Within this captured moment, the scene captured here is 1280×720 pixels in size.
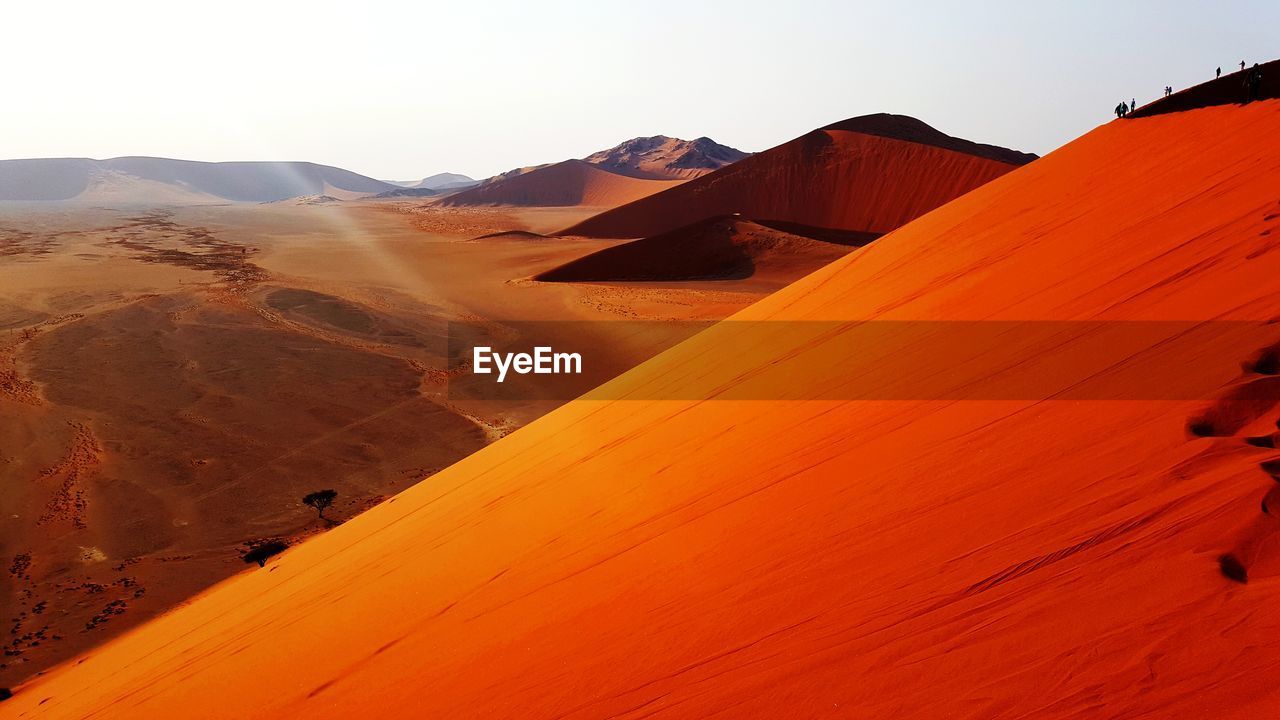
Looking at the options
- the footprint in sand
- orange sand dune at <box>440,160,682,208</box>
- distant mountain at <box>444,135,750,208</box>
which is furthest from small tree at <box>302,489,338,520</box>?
orange sand dune at <box>440,160,682,208</box>

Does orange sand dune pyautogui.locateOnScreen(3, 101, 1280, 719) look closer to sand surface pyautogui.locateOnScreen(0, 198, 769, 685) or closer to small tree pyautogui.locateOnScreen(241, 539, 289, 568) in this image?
small tree pyautogui.locateOnScreen(241, 539, 289, 568)

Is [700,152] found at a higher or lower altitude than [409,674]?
higher

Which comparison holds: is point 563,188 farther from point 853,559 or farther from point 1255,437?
A: point 1255,437

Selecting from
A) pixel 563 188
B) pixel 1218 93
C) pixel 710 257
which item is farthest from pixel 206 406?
pixel 563 188

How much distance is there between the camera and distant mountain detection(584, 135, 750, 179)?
115312 mm

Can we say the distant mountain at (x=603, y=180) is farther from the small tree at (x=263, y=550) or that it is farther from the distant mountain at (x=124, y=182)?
the small tree at (x=263, y=550)

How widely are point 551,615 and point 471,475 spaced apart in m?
4.14

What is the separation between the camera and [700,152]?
12181 cm

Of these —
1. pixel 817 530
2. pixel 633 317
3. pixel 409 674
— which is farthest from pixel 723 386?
pixel 633 317

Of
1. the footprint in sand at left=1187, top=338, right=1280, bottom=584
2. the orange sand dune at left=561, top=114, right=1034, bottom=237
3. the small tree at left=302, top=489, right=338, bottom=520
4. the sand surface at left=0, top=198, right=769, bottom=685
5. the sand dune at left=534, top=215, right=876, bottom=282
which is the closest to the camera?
the footprint in sand at left=1187, top=338, right=1280, bottom=584

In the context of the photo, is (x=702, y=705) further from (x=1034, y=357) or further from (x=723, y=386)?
(x=723, y=386)

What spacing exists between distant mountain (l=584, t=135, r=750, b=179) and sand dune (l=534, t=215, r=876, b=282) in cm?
7379

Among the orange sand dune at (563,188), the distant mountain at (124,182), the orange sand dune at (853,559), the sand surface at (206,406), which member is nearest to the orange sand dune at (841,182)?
the sand surface at (206,406)

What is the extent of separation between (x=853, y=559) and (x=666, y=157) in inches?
4868
